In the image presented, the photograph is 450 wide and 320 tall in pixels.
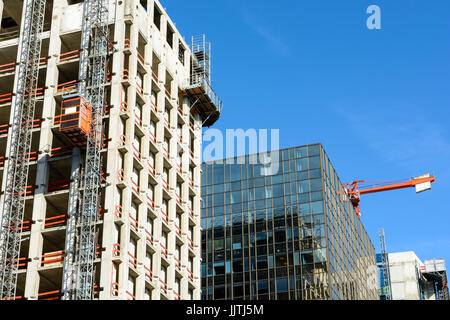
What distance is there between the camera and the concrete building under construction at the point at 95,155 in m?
68.6

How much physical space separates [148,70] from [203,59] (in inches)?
658

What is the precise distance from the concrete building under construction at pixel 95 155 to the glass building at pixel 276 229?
1458 inches

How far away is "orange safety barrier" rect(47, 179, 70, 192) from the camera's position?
72438 millimetres

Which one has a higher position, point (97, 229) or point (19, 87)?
point (19, 87)

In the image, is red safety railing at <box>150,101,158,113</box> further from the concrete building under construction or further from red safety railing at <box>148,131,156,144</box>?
red safety railing at <box>148,131,156,144</box>

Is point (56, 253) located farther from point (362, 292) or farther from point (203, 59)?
point (362, 292)

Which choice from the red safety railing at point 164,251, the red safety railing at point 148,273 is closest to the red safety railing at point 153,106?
the red safety railing at point 164,251

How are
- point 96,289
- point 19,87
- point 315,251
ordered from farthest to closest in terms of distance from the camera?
point 315,251 < point 19,87 < point 96,289

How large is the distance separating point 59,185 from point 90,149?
5.35 metres

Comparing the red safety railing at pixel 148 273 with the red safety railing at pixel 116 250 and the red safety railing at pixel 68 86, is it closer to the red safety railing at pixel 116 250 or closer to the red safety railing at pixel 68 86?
the red safety railing at pixel 116 250

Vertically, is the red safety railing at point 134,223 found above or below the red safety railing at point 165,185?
below

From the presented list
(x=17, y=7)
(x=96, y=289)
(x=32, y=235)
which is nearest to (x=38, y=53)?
(x=17, y=7)

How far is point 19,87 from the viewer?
260 feet

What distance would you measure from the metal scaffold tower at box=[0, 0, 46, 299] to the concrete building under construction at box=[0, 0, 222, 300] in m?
0.13
